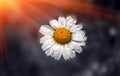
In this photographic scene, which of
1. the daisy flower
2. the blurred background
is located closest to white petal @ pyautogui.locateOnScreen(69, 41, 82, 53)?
the daisy flower

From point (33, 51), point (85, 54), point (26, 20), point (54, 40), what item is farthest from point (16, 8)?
point (54, 40)

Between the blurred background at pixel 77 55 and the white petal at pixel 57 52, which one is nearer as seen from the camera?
the white petal at pixel 57 52

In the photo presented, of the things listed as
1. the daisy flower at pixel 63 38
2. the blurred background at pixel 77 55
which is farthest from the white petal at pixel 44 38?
the blurred background at pixel 77 55

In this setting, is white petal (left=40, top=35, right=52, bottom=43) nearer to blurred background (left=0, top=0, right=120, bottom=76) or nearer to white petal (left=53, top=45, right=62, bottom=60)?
white petal (left=53, top=45, right=62, bottom=60)

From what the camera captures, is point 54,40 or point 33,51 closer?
point 54,40

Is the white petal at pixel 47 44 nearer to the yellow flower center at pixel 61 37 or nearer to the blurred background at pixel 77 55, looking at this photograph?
the yellow flower center at pixel 61 37

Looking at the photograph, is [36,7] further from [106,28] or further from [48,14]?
[106,28]
